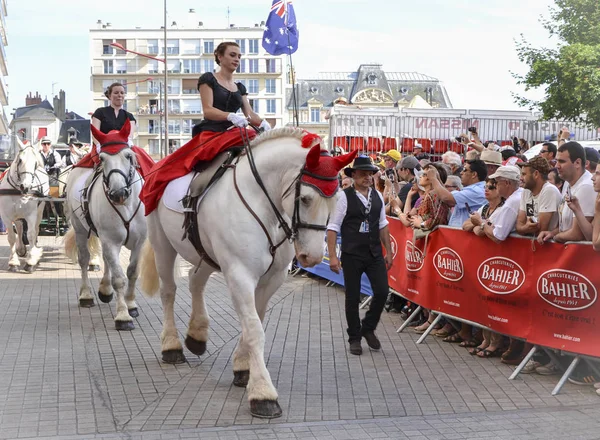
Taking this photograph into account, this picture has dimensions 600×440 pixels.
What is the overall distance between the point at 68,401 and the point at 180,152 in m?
2.37

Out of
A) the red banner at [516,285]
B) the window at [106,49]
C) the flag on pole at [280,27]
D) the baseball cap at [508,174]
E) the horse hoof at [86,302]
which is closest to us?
the red banner at [516,285]

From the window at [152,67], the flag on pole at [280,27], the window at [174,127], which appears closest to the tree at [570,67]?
the flag on pole at [280,27]

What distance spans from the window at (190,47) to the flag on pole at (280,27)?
99.5 meters

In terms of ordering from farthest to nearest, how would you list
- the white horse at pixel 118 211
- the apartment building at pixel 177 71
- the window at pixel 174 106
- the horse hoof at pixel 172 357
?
the window at pixel 174 106
the apartment building at pixel 177 71
the white horse at pixel 118 211
the horse hoof at pixel 172 357

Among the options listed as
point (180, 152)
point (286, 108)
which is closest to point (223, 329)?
point (180, 152)

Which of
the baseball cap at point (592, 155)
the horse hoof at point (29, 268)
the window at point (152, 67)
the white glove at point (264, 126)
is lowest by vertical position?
the horse hoof at point (29, 268)

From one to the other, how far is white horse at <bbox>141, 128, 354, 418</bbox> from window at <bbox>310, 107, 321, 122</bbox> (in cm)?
10582

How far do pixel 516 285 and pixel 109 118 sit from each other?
5.68m

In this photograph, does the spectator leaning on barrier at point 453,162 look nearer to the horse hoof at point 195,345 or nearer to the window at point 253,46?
the horse hoof at point 195,345

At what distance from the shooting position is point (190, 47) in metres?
117

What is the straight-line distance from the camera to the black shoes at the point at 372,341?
8.76 meters

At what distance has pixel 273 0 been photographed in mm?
19391

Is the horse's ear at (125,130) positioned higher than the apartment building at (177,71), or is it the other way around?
the apartment building at (177,71)

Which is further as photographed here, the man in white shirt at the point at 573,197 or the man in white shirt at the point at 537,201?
the man in white shirt at the point at 537,201
